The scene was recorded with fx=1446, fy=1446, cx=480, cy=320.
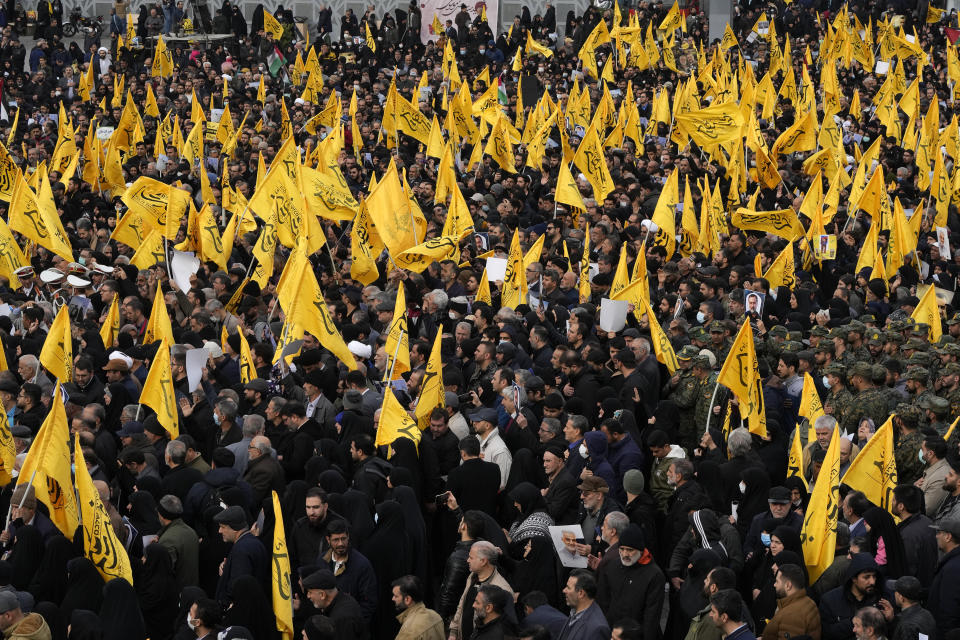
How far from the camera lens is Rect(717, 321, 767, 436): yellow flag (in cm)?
1009

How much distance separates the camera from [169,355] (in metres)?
10.5

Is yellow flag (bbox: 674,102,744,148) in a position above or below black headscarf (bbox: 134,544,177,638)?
above

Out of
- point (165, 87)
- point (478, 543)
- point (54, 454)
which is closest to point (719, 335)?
point (478, 543)

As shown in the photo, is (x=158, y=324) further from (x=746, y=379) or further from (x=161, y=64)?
(x=161, y=64)

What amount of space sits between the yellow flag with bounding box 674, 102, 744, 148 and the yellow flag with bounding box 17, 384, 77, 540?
11655 millimetres

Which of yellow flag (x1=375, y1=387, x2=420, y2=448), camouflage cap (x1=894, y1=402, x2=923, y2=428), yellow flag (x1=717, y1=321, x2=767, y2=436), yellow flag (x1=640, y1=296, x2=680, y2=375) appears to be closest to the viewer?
yellow flag (x1=375, y1=387, x2=420, y2=448)

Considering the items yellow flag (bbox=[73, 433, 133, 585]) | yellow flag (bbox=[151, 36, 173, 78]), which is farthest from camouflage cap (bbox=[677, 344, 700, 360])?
yellow flag (bbox=[151, 36, 173, 78])

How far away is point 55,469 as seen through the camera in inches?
320

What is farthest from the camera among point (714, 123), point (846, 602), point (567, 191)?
point (714, 123)

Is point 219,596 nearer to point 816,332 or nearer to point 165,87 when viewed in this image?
point 816,332

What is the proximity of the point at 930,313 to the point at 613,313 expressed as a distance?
9.40 ft

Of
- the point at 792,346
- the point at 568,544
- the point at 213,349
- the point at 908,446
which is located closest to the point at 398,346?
the point at 213,349

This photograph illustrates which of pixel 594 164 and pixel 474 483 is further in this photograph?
pixel 594 164

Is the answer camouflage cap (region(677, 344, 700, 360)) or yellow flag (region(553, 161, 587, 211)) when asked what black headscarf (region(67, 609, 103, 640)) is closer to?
camouflage cap (region(677, 344, 700, 360))
